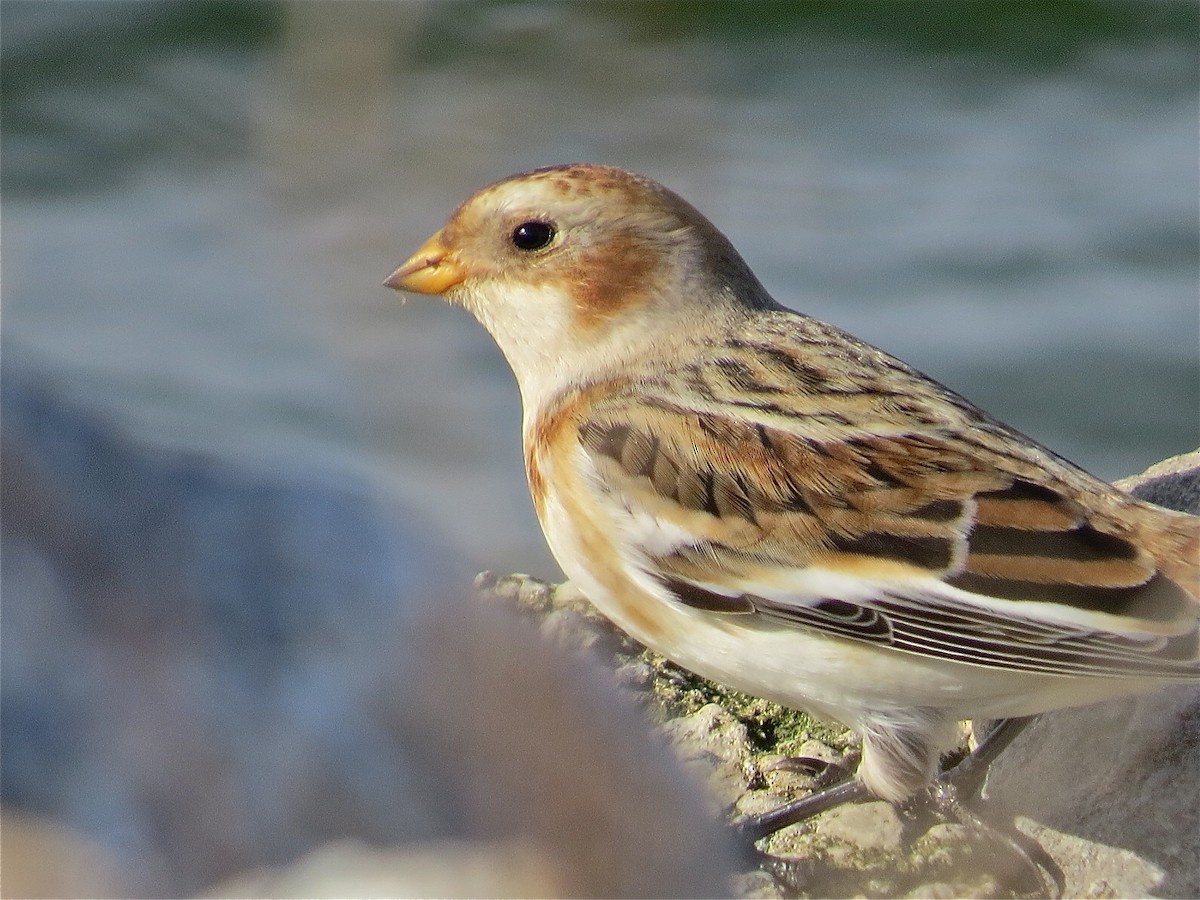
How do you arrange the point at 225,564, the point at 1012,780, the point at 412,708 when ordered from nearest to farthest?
1. the point at 412,708
2. the point at 225,564
3. the point at 1012,780

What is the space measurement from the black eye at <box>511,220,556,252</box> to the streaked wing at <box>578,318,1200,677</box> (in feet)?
1.50

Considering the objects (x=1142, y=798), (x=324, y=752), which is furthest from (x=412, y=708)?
(x=1142, y=798)

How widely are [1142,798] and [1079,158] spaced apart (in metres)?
7.53

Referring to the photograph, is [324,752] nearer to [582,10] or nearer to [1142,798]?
[582,10]

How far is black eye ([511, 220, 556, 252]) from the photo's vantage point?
4098 mm

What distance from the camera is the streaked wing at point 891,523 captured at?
3.35 metres

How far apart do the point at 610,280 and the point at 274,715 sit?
1.97 meters

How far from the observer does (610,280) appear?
162 inches

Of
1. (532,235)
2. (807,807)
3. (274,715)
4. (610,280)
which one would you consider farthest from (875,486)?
(274,715)

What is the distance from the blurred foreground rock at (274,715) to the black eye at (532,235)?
1630mm

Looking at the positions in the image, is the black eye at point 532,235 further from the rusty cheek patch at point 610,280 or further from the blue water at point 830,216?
the blue water at point 830,216

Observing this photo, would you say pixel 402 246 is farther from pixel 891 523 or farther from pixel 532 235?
pixel 532 235

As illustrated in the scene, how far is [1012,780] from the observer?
3871 millimetres

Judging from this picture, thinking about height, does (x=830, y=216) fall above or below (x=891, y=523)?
above
